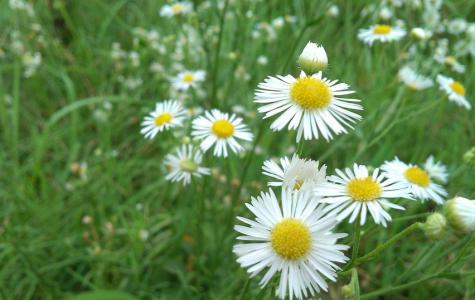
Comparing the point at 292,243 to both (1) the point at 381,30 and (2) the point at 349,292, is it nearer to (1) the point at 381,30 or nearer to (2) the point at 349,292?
(2) the point at 349,292

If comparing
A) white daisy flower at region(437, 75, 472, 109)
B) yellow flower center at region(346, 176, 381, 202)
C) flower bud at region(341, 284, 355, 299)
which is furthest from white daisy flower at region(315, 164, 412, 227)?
white daisy flower at region(437, 75, 472, 109)

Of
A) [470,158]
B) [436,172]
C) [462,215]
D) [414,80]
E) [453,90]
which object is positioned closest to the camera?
[462,215]

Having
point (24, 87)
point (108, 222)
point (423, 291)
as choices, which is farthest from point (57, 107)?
point (423, 291)

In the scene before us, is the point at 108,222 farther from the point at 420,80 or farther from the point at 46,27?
the point at 46,27

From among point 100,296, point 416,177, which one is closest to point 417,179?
point 416,177

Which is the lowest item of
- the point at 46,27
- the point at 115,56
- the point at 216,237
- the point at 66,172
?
the point at 216,237

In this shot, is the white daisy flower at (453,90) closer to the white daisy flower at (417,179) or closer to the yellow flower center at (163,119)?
the white daisy flower at (417,179)

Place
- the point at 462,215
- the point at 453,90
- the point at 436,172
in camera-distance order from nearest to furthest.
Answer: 1. the point at 462,215
2. the point at 436,172
3. the point at 453,90
